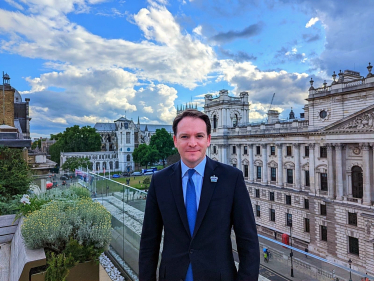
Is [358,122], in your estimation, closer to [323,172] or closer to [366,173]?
[366,173]

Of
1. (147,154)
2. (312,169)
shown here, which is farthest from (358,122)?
(147,154)

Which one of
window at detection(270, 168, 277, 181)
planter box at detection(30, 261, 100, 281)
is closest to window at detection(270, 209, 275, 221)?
window at detection(270, 168, 277, 181)

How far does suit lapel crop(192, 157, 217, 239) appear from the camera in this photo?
7.94ft

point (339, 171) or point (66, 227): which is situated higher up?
point (66, 227)

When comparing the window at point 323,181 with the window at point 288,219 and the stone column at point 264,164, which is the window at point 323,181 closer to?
the window at point 288,219

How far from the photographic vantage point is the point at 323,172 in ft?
82.9

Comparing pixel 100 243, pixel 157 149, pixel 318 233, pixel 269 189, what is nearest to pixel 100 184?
pixel 100 243

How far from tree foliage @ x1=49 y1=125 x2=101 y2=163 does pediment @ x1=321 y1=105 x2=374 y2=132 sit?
62.9m

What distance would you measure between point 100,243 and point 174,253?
3.47m

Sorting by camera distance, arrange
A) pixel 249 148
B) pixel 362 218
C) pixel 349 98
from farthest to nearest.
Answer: pixel 249 148
pixel 349 98
pixel 362 218

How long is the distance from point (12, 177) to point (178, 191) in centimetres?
929

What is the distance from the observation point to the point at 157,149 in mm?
64938

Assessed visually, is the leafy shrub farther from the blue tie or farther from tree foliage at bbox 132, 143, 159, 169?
tree foliage at bbox 132, 143, 159, 169

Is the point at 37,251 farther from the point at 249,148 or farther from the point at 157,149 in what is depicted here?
the point at 157,149
